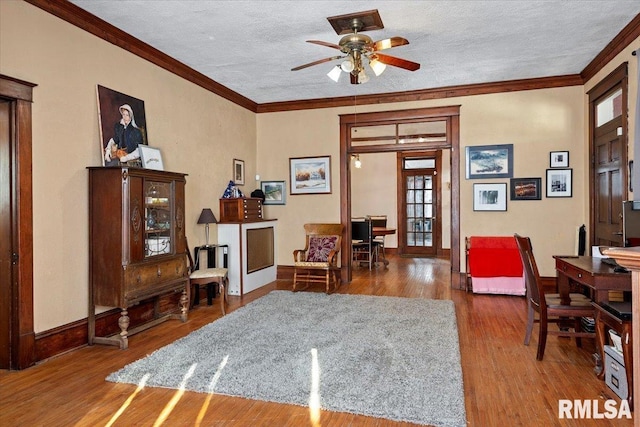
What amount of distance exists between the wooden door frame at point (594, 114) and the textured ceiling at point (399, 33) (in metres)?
0.39

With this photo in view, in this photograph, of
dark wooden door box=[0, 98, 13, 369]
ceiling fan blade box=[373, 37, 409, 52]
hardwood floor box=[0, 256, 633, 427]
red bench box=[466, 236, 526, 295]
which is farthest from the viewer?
red bench box=[466, 236, 526, 295]

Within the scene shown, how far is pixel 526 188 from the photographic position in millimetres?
6332

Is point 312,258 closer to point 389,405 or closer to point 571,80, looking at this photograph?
point 389,405

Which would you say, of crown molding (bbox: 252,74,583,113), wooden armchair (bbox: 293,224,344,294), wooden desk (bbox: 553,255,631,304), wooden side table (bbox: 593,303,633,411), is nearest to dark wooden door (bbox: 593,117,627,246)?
crown molding (bbox: 252,74,583,113)

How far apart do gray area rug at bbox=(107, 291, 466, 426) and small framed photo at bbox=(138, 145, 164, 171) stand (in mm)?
1926

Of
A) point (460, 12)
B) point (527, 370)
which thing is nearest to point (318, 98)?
point (460, 12)

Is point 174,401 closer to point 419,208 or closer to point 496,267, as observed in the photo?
point 496,267

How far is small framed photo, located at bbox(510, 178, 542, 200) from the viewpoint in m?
6.29

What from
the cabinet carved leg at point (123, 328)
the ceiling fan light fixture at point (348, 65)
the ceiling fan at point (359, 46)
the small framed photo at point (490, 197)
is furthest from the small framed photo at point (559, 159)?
the cabinet carved leg at point (123, 328)

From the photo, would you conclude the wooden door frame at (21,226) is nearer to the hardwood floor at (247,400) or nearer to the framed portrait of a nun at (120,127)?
the hardwood floor at (247,400)

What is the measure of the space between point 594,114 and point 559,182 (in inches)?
41.5

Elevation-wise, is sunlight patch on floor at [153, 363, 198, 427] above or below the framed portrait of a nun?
below

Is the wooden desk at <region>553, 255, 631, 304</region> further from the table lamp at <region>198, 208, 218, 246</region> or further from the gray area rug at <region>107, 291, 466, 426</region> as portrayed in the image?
the table lamp at <region>198, 208, 218, 246</region>

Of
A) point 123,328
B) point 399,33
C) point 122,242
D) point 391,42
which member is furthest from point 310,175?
point 123,328
